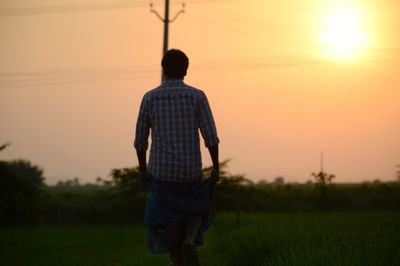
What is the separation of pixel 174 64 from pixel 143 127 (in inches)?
23.8

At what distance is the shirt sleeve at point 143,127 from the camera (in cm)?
555

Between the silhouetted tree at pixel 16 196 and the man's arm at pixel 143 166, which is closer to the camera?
the man's arm at pixel 143 166

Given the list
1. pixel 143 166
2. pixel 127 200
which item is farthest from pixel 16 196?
pixel 143 166

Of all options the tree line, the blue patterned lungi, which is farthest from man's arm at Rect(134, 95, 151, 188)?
the tree line

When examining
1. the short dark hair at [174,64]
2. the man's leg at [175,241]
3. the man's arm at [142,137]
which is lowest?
the man's leg at [175,241]

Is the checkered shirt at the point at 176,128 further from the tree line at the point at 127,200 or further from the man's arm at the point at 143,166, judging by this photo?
the tree line at the point at 127,200

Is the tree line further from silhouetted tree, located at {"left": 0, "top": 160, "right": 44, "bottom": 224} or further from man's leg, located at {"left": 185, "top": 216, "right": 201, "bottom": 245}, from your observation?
man's leg, located at {"left": 185, "top": 216, "right": 201, "bottom": 245}

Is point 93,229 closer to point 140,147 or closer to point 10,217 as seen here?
point 10,217

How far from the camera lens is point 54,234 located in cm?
2355

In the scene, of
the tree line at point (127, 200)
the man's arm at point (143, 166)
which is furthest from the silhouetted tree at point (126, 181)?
the man's arm at point (143, 166)

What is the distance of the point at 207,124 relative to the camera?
17.9 feet

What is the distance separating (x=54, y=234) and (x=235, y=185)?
11.4 m

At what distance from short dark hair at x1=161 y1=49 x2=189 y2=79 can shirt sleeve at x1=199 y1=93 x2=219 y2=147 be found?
0.31 meters

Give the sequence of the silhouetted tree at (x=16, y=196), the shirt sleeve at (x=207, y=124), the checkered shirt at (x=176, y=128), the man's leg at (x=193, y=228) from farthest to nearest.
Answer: the silhouetted tree at (x=16, y=196) → the man's leg at (x=193, y=228) → the shirt sleeve at (x=207, y=124) → the checkered shirt at (x=176, y=128)
